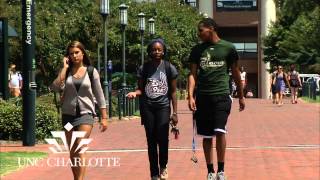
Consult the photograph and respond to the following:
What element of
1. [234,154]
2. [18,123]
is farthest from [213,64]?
[18,123]

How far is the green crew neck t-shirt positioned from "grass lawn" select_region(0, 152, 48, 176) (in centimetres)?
326

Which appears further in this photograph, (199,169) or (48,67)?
(48,67)

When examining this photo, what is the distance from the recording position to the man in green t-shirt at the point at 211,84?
8414 millimetres

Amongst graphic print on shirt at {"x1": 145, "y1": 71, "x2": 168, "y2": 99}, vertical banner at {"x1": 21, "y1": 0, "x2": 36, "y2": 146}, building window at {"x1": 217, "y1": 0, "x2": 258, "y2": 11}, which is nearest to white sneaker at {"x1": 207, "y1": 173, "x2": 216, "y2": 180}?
graphic print on shirt at {"x1": 145, "y1": 71, "x2": 168, "y2": 99}

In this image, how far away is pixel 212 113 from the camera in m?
8.51

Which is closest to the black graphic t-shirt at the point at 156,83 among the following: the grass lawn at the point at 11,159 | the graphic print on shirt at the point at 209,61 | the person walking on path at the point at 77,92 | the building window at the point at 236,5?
the graphic print on shirt at the point at 209,61

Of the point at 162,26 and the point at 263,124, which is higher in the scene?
the point at 162,26

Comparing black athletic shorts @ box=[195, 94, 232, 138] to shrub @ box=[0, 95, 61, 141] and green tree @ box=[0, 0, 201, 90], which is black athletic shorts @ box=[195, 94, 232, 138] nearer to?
shrub @ box=[0, 95, 61, 141]

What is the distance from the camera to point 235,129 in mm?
17734

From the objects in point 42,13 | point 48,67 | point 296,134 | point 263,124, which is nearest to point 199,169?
point 296,134

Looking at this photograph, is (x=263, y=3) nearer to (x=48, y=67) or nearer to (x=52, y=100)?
(x=48, y=67)

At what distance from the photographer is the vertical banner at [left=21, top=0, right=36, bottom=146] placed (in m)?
13.6

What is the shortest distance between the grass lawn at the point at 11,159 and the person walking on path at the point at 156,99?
2322 millimetres

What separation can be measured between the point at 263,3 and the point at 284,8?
2655 centimetres
